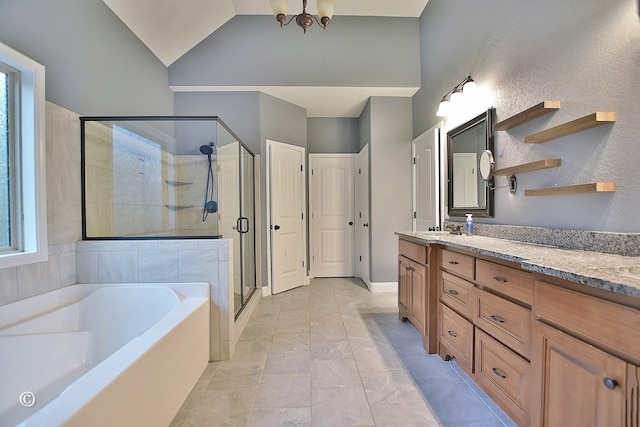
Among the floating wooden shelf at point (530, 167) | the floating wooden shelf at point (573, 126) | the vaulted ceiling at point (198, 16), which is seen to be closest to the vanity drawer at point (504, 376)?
the floating wooden shelf at point (530, 167)

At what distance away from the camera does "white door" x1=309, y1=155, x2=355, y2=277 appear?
167 inches

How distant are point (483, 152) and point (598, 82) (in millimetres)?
860

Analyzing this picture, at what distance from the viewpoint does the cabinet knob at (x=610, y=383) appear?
77 centimetres

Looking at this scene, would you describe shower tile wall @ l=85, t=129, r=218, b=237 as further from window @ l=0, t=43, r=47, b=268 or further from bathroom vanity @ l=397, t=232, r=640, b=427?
bathroom vanity @ l=397, t=232, r=640, b=427

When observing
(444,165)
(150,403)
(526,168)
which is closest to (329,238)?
(444,165)

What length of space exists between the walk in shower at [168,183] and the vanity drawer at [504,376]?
1834 mm

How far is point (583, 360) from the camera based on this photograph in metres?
0.86

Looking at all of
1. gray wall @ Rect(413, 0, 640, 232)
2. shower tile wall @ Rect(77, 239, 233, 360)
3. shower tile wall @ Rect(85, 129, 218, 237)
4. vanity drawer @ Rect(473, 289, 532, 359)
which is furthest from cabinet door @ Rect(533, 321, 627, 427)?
shower tile wall @ Rect(85, 129, 218, 237)

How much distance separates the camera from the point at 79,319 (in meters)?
1.71

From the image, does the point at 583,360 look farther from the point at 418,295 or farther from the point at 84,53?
the point at 84,53

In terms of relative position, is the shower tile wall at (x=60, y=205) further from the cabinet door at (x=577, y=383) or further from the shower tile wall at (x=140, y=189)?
the cabinet door at (x=577, y=383)

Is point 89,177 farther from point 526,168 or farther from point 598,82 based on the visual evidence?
point 598,82

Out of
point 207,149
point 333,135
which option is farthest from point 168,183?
point 333,135

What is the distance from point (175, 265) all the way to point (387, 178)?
262 centimetres
